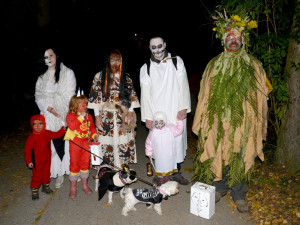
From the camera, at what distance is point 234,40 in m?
3.68

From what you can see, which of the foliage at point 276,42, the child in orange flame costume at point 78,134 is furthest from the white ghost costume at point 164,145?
the foliage at point 276,42

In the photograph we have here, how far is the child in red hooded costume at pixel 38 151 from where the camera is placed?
14.1 ft

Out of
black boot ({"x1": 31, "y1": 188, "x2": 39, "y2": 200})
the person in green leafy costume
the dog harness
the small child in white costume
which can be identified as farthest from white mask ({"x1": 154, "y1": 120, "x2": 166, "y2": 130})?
black boot ({"x1": 31, "y1": 188, "x2": 39, "y2": 200})

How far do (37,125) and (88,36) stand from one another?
1567 centimetres

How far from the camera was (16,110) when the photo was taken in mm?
11406

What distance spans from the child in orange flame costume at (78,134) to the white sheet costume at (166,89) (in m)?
0.98

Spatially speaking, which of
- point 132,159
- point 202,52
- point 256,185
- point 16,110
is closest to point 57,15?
point 16,110

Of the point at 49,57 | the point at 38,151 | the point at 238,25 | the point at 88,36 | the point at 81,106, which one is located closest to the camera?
the point at 238,25

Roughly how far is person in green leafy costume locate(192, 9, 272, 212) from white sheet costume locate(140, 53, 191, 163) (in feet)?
1.59

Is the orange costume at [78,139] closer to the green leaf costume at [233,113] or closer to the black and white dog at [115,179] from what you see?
the black and white dog at [115,179]

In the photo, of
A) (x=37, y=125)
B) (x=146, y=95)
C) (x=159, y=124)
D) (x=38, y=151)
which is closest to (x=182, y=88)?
(x=146, y=95)

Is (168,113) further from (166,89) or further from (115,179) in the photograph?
(115,179)

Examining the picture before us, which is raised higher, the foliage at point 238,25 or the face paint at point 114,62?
the foliage at point 238,25

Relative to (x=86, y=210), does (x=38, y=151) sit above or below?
above
